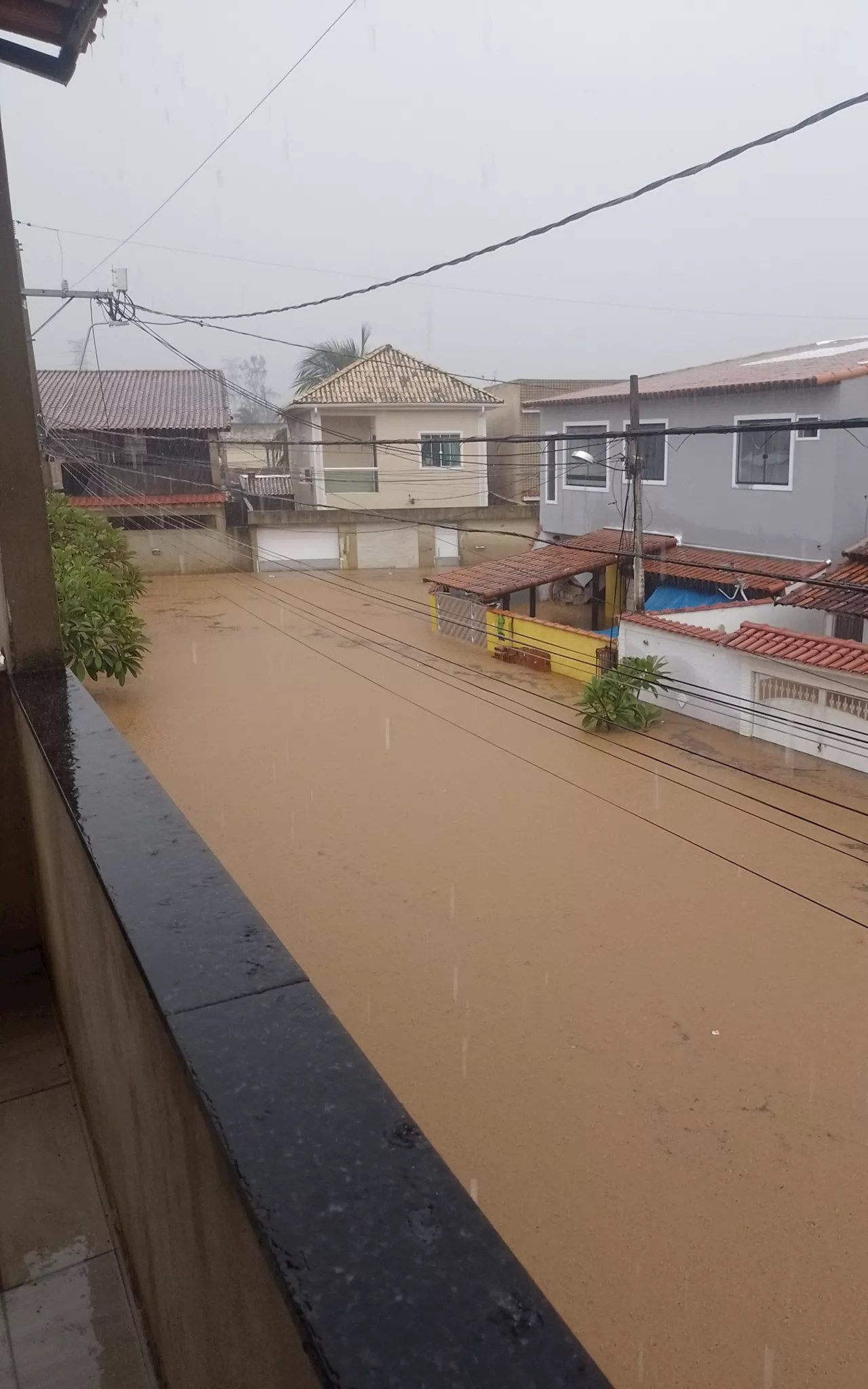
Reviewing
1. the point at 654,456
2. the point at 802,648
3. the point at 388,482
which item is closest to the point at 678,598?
the point at 654,456

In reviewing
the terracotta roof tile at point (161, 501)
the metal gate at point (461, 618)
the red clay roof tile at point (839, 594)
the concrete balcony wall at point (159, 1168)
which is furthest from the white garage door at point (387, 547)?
the concrete balcony wall at point (159, 1168)

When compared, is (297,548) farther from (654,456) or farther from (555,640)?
(654,456)

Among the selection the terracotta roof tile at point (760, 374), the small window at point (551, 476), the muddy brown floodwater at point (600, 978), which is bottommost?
the muddy brown floodwater at point (600, 978)

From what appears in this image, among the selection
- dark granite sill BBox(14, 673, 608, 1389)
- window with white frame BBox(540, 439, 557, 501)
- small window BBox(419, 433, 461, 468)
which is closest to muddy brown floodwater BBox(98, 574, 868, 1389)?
dark granite sill BBox(14, 673, 608, 1389)

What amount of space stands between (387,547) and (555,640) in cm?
1083

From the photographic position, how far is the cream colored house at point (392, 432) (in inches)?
976

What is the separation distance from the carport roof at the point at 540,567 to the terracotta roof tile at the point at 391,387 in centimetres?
699

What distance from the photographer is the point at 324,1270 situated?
2.90 feet

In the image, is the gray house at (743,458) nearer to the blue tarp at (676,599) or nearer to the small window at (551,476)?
the small window at (551,476)

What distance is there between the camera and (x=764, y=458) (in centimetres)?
1473

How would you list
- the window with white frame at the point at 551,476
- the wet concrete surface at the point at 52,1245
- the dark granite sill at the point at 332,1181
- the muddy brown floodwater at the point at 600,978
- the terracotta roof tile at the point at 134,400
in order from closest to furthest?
the dark granite sill at the point at 332,1181 → the wet concrete surface at the point at 52,1245 → the muddy brown floodwater at the point at 600,978 → the window with white frame at the point at 551,476 → the terracotta roof tile at the point at 134,400

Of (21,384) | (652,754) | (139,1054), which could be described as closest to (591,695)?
(652,754)

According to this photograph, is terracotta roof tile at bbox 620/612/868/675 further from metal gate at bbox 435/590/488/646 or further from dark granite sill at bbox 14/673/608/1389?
dark granite sill at bbox 14/673/608/1389

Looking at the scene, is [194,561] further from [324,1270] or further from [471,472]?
[324,1270]
